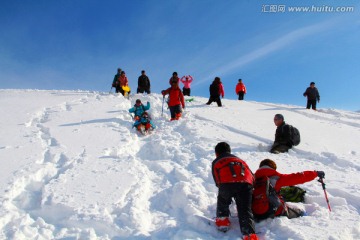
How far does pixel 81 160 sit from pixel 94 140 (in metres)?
1.66

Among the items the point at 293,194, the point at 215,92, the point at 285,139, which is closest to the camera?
the point at 293,194

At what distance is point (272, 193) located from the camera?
4.86m

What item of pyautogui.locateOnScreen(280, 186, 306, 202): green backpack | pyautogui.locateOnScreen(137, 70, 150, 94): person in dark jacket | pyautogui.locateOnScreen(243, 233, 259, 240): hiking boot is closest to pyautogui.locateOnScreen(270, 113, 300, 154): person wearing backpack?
pyautogui.locateOnScreen(280, 186, 306, 202): green backpack

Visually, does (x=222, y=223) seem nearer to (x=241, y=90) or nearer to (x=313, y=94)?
(x=313, y=94)

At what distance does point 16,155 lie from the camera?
23.4ft

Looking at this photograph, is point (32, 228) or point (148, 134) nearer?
point (32, 228)

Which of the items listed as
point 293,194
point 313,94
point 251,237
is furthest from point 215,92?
point 251,237

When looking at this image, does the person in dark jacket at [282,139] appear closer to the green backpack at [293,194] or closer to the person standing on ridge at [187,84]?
the green backpack at [293,194]

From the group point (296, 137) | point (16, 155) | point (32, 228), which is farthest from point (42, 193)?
point (296, 137)

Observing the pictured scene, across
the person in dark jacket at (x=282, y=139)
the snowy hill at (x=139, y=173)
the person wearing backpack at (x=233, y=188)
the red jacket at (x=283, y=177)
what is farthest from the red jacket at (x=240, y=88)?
the person wearing backpack at (x=233, y=188)

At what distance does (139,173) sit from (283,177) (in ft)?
9.60

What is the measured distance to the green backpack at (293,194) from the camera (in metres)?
5.48

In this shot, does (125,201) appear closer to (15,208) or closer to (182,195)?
(182,195)

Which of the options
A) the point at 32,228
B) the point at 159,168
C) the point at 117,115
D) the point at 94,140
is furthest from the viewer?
the point at 117,115
